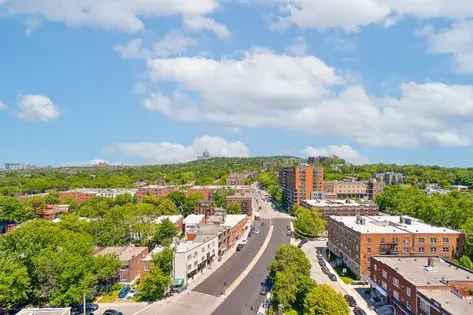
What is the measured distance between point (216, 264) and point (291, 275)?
3108 cm

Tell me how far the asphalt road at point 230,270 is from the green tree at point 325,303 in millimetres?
22626

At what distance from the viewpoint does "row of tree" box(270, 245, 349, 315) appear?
160 feet

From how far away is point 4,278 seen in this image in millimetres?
54250

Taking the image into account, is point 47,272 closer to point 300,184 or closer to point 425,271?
point 425,271

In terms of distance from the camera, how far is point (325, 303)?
4853 cm

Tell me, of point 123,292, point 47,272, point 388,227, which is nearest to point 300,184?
point 388,227

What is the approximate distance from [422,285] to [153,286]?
127 feet

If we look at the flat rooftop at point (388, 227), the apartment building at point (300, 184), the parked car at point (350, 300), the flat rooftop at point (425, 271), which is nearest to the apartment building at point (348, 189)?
the apartment building at point (300, 184)

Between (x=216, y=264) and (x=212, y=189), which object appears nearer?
(x=216, y=264)

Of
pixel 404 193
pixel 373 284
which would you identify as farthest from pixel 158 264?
pixel 404 193

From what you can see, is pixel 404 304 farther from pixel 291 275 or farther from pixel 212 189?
pixel 212 189

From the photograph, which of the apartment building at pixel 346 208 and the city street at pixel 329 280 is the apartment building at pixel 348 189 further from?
the city street at pixel 329 280

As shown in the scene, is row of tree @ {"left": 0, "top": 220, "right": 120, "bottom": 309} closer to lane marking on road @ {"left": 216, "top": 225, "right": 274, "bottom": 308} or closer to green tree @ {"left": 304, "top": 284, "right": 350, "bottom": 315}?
lane marking on road @ {"left": 216, "top": 225, "right": 274, "bottom": 308}

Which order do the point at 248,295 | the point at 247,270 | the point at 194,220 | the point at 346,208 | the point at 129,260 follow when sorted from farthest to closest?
the point at 346,208 < the point at 194,220 < the point at 247,270 < the point at 129,260 < the point at 248,295
